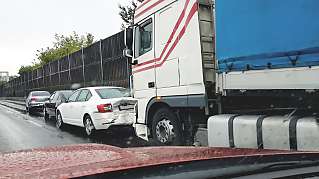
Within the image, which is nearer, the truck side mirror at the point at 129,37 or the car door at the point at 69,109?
the truck side mirror at the point at 129,37

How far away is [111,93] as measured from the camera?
1211 centimetres

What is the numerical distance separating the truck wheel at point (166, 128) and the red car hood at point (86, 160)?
466cm

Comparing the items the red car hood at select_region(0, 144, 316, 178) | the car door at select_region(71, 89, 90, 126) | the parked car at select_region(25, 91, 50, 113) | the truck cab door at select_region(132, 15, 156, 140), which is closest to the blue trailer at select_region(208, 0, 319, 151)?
the truck cab door at select_region(132, 15, 156, 140)

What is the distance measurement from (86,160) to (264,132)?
12.8 feet

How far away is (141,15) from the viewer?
8852 millimetres

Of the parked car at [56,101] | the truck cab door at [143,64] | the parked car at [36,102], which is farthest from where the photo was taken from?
the parked car at [36,102]

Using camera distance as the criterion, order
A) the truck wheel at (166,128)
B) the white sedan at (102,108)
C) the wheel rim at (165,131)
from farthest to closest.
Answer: the white sedan at (102,108) → the wheel rim at (165,131) → the truck wheel at (166,128)

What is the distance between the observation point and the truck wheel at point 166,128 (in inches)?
312

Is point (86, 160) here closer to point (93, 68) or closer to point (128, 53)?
point (128, 53)

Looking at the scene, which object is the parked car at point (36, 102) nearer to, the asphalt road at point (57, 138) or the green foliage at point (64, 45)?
the asphalt road at point (57, 138)

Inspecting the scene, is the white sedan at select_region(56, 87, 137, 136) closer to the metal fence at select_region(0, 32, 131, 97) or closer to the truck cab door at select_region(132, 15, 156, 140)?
the truck cab door at select_region(132, 15, 156, 140)

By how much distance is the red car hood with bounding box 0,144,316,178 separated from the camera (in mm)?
1971

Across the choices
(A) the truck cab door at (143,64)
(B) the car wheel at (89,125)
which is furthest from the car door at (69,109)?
(A) the truck cab door at (143,64)

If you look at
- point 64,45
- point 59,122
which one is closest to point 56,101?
point 59,122
